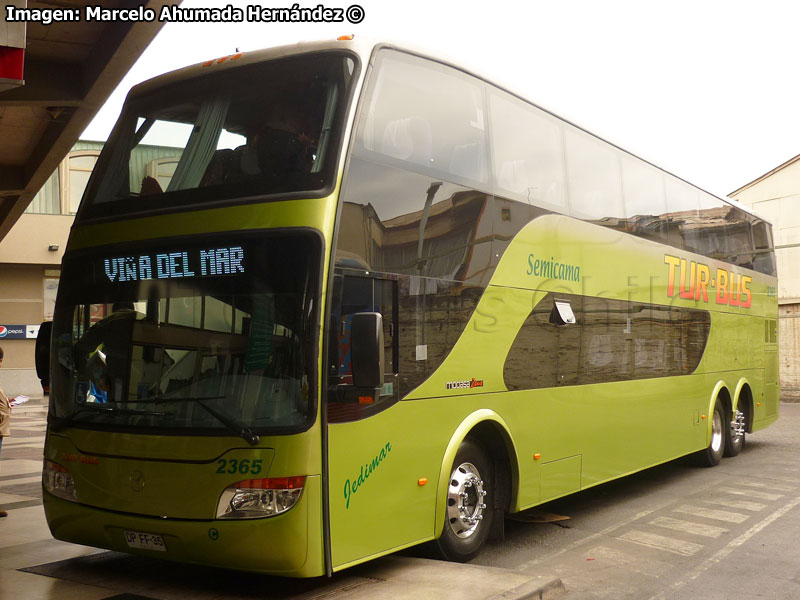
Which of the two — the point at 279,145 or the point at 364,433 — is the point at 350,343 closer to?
the point at 364,433

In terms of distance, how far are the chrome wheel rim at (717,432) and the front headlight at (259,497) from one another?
9.45 meters

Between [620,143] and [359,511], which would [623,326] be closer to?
[620,143]

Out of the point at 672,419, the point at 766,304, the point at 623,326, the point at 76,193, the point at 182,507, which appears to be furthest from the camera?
the point at 76,193

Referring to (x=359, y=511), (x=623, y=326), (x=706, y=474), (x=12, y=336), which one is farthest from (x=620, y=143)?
(x=12, y=336)

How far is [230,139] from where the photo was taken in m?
6.20

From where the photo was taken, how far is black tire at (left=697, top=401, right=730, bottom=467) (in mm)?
13008

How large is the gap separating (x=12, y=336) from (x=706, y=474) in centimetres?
2917

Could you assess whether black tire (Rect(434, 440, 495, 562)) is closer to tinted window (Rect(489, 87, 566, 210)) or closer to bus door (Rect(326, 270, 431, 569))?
bus door (Rect(326, 270, 431, 569))

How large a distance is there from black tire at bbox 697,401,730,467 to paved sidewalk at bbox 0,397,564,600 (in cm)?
762

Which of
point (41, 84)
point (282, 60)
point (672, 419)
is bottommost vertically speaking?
point (672, 419)

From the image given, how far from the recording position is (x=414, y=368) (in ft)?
21.2

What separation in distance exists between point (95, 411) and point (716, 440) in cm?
1009

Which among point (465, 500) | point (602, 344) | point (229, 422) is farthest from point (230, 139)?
point (602, 344)

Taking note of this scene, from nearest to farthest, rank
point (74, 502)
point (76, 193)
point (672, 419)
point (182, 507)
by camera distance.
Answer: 1. point (182, 507)
2. point (74, 502)
3. point (672, 419)
4. point (76, 193)
